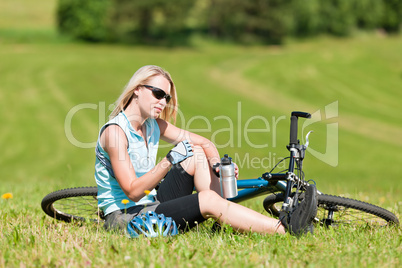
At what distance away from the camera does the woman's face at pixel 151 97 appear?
4.41 meters

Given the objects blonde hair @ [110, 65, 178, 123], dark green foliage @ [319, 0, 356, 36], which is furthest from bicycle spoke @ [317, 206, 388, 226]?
dark green foliage @ [319, 0, 356, 36]

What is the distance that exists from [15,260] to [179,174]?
172 centimetres

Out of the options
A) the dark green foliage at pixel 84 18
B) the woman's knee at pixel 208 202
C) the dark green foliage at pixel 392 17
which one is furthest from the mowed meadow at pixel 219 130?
the dark green foliage at pixel 392 17

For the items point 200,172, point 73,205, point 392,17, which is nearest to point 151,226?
point 200,172

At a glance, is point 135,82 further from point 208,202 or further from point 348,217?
point 348,217

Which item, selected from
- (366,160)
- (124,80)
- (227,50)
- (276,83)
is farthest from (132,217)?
(227,50)

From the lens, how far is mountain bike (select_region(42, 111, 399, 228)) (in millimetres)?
4273

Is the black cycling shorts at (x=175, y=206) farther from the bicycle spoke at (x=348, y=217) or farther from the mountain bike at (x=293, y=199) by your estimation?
the bicycle spoke at (x=348, y=217)

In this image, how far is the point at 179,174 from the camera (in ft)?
15.1

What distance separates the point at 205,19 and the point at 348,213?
60.6 metres

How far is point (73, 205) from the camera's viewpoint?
5.68m

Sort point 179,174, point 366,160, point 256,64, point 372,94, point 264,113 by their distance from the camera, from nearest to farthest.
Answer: point 179,174 < point 366,160 < point 264,113 < point 372,94 < point 256,64

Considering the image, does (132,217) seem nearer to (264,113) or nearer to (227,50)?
(264,113)

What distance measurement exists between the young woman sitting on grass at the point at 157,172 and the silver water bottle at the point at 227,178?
120mm
